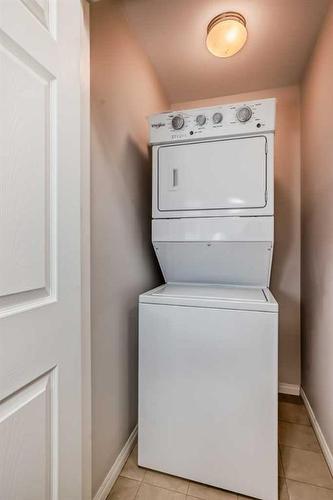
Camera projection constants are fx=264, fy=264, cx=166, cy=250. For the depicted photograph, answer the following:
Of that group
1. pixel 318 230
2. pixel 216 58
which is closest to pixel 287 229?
pixel 318 230

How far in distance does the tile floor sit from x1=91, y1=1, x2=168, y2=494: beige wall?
0.15 metres

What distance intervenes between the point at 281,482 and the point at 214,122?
200 cm

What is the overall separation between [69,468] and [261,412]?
890 millimetres

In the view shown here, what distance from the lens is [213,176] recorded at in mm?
1574

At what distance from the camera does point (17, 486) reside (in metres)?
0.65

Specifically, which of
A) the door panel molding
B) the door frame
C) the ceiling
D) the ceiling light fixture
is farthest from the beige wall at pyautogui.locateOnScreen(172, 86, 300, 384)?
the door panel molding

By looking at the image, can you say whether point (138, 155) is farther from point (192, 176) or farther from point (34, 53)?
point (34, 53)

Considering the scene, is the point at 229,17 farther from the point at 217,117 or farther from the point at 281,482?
the point at 281,482

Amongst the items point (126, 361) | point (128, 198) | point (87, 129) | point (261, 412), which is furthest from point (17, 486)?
point (128, 198)

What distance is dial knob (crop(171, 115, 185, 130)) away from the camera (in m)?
1.57

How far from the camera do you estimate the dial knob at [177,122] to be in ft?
5.14

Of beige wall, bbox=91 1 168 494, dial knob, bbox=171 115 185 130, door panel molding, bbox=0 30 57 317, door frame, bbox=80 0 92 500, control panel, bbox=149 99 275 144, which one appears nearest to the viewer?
door panel molding, bbox=0 30 57 317

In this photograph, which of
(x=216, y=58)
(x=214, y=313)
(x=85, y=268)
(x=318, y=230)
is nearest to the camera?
(x=85, y=268)

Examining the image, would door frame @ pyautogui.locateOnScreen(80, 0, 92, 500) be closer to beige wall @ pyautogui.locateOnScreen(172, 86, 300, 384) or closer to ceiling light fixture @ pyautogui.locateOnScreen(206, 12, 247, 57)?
ceiling light fixture @ pyautogui.locateOnScreen(206, 12, 247, 57)
